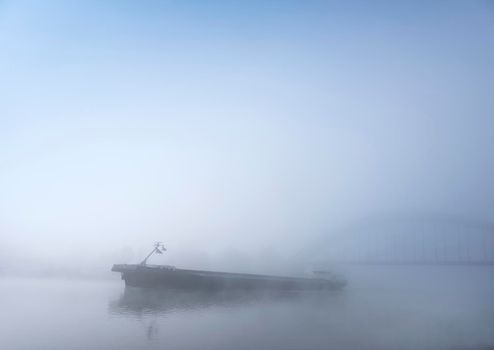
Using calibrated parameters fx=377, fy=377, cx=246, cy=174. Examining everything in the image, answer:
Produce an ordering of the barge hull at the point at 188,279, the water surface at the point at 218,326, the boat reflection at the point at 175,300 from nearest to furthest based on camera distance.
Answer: the water surface at the point at 218,326 → the boat reflection at the point at 175,300 → the barge hull at the point at 188,279

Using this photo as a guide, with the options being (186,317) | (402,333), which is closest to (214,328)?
(186,317)

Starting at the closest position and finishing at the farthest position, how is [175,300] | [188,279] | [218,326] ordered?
[218,326] < [175,300] < [188,279]

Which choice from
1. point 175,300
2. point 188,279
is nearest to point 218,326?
point 175,300

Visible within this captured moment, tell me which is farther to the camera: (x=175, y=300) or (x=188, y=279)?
(x=188, y=279)

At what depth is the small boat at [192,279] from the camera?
44.2m

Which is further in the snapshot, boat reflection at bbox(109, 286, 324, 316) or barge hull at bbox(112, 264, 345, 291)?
barge hull at bbox(112, 264, 345, 291)

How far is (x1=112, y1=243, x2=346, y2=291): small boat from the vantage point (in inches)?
1742

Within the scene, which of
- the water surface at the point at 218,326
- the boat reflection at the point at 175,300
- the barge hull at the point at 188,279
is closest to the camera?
the water surface at the point at 218,326

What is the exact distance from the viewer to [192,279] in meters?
45.3

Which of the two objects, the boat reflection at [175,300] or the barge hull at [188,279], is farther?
the barge hull at [188,279]

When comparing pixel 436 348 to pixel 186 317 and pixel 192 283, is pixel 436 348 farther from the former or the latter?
pixel 192 283

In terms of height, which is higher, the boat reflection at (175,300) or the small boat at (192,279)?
the small boat at (192,279)

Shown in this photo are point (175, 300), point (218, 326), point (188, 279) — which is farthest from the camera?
point (188, 279)

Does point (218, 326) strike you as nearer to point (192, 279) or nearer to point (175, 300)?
point (175, 300)
